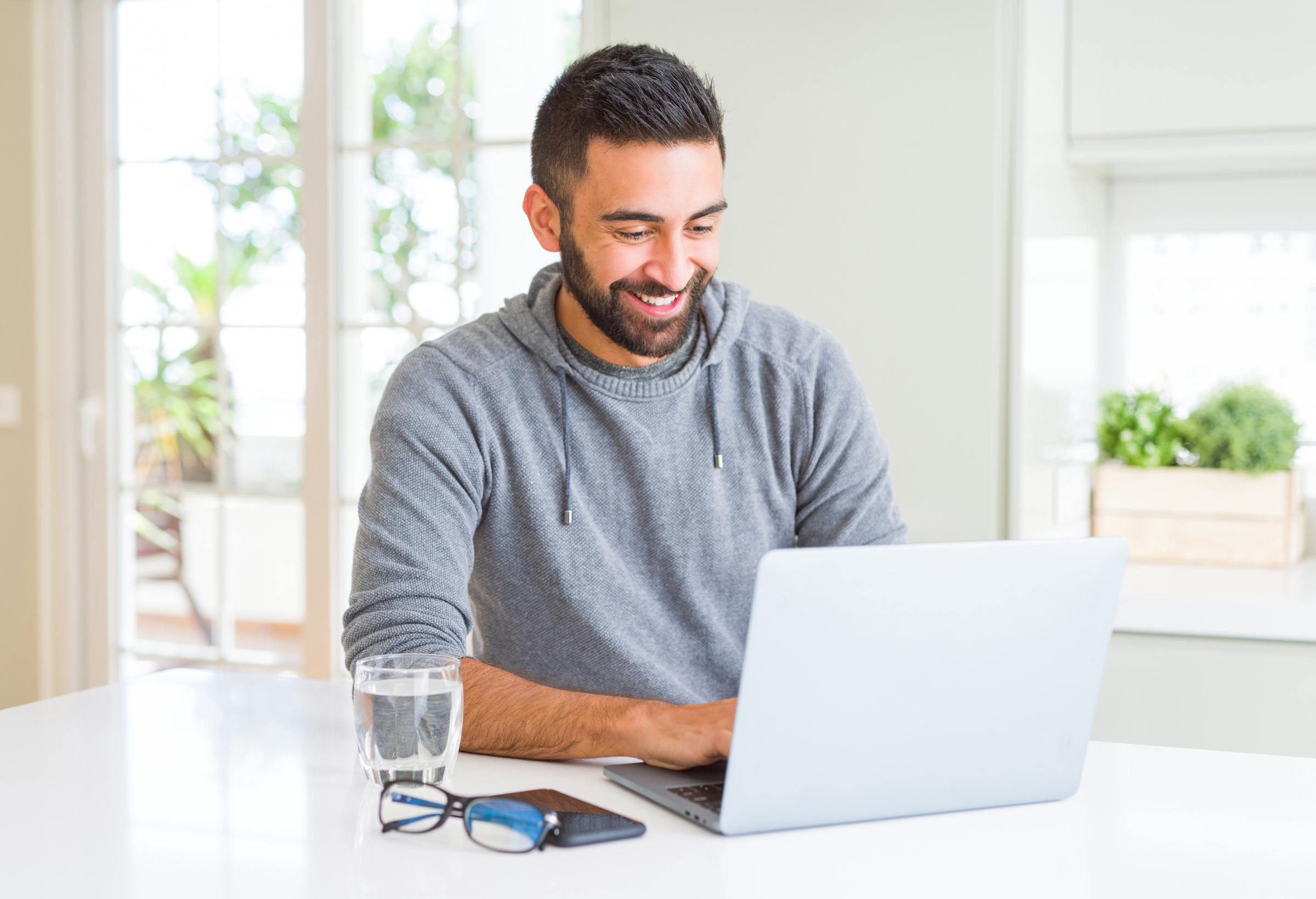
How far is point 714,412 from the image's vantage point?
4.96 feet

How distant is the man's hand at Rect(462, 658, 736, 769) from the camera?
998mm

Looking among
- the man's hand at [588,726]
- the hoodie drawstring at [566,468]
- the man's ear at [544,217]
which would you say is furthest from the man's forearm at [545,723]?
the man's ear at [544,217]

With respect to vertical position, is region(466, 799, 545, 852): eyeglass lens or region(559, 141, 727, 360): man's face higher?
region(559, 141, 727, 360): man's face

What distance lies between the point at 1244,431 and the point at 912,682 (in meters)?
1.67

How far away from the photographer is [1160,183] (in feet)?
8.62

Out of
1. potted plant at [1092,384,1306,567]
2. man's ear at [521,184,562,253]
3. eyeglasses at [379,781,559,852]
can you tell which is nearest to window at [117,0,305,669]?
man's ear at [521,184,562,253]

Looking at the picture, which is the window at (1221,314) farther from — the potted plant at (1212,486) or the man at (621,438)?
the man at (621,438)

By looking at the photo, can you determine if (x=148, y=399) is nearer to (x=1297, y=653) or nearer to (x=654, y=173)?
(x=654, y=173)

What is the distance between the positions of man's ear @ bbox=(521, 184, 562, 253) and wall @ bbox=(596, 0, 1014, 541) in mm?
839

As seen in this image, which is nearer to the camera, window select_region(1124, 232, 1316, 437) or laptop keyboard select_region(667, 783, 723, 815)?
laptop keyboard select_region(667, 783, 723, 815)

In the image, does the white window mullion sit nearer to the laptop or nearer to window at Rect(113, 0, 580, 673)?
window at Rect(113, 0, 580, 673)

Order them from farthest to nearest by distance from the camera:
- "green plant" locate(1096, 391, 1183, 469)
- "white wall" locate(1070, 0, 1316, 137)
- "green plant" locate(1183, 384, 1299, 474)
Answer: "green plant" locate(1096, 391, 1183, 469), "green plant" locate(1183, 384, 1299, 474), "white wall" locate(1070, 0, 1316, 137)

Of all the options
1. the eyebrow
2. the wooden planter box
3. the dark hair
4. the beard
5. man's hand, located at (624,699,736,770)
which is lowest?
man's hand, located at (624,699,736,770)

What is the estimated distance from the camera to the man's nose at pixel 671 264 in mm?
1367
